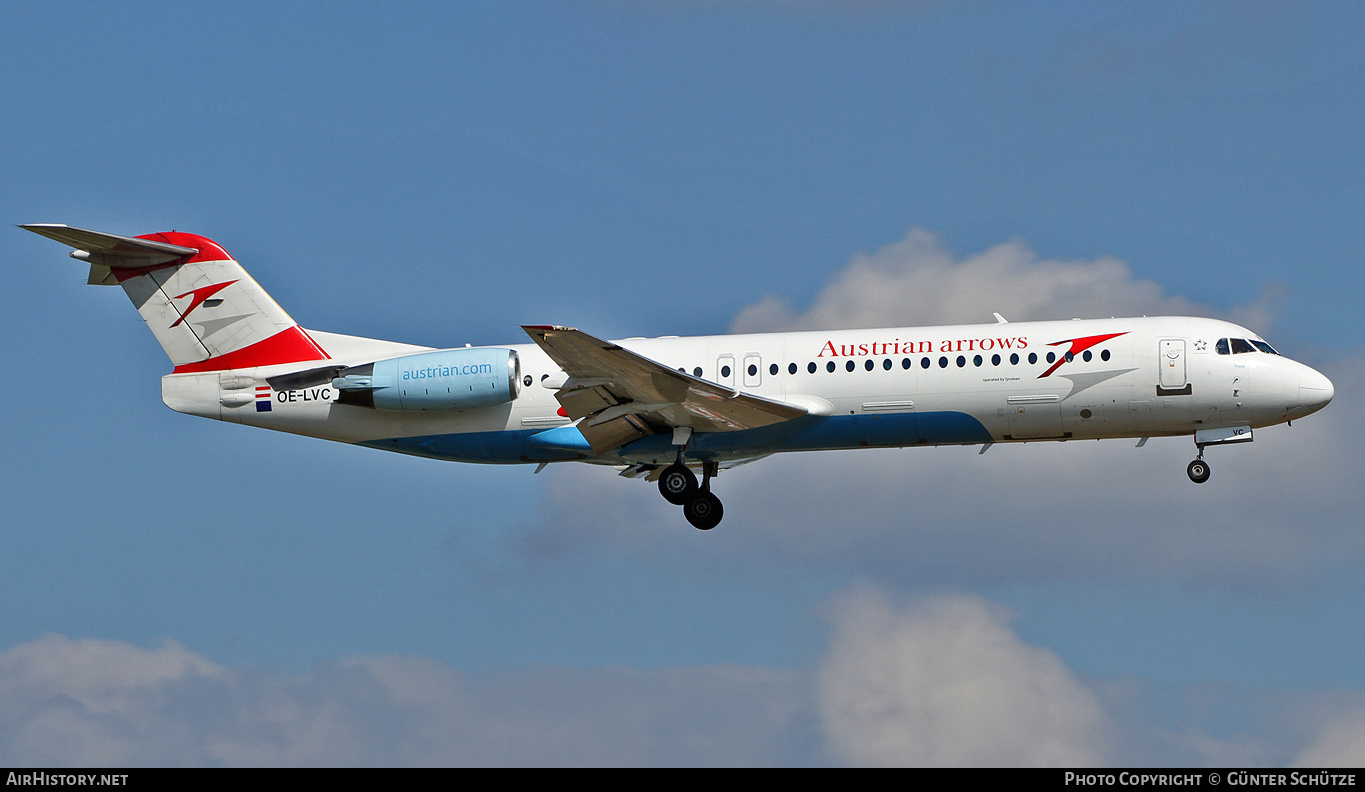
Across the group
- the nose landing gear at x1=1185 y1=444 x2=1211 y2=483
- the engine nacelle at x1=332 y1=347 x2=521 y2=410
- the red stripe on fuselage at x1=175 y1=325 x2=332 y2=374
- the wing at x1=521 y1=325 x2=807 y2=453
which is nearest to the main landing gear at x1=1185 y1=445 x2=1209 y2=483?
the nose landing gear at x1=1185 y1=444 x2=1211 y2=483

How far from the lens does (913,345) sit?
3172cm

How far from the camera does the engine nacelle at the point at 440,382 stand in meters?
32.6

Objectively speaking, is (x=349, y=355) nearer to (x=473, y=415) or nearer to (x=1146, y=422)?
(x=473, y=415)

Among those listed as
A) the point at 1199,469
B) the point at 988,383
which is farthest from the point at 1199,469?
the point at 988,383

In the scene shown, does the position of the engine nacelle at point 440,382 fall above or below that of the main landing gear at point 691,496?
above

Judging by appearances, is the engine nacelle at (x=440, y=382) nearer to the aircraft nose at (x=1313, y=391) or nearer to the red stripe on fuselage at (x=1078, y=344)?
the red stripe on fuselage at (x=1078, y=344)

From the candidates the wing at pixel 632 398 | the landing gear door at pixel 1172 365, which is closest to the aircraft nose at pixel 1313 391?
the landing gear door at pixel 1172 365

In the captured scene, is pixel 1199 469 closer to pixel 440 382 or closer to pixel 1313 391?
pixel 1313 391

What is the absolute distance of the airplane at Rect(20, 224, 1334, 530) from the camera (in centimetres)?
3120

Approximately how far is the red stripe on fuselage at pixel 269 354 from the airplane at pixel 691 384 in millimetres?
40

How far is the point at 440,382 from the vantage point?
32.6 metres

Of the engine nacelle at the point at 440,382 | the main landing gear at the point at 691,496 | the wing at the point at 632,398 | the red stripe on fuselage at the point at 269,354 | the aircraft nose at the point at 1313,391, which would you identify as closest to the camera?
the wing at the point at 632,398

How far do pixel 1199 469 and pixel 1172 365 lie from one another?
2337 millimetres

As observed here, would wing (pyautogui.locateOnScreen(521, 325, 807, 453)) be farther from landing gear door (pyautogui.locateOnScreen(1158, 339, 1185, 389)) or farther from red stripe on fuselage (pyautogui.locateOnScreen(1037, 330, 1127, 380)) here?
landing gear door (pyautogui.locateOnScreen(1158, 339, 1185, 389))
